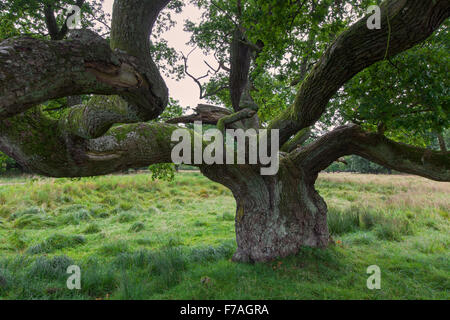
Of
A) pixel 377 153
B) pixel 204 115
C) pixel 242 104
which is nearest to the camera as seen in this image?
pixel 377 153

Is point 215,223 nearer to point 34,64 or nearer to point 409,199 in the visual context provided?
point 34,64

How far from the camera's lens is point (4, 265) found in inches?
199

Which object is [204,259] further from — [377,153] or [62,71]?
[62,71]

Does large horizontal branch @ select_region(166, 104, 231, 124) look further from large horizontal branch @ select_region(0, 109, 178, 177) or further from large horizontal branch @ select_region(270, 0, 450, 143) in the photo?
large horizontal branch @ select_region(270, 0, 450, 143)

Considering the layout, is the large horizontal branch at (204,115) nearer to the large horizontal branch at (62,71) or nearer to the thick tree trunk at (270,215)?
the thick tree trunk at (270,215)

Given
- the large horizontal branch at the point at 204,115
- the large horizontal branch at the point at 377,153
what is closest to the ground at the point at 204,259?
the large horizontal branch at the point at 377,153

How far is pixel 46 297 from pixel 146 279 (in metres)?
1.51

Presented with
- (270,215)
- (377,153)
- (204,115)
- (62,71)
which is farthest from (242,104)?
(62,71)

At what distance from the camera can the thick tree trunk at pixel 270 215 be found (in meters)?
5.04

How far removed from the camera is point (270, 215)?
16.9 ft

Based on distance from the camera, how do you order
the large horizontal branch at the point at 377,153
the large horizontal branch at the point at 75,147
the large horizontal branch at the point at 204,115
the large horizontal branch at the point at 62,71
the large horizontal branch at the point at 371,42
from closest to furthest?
the large horizontal branch at the point at 62,71
the large horizontal branch at the point at 371,42
the large horizontal branch at the point at 75,147
the large horizontal branch at the point at 377,153
the large horizontal branch at the point at 204,115

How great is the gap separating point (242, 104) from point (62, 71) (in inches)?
156

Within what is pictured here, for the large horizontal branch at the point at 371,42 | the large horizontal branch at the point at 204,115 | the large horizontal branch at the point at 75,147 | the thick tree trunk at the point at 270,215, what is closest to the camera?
the large horizontal branch at the point at 371,42
